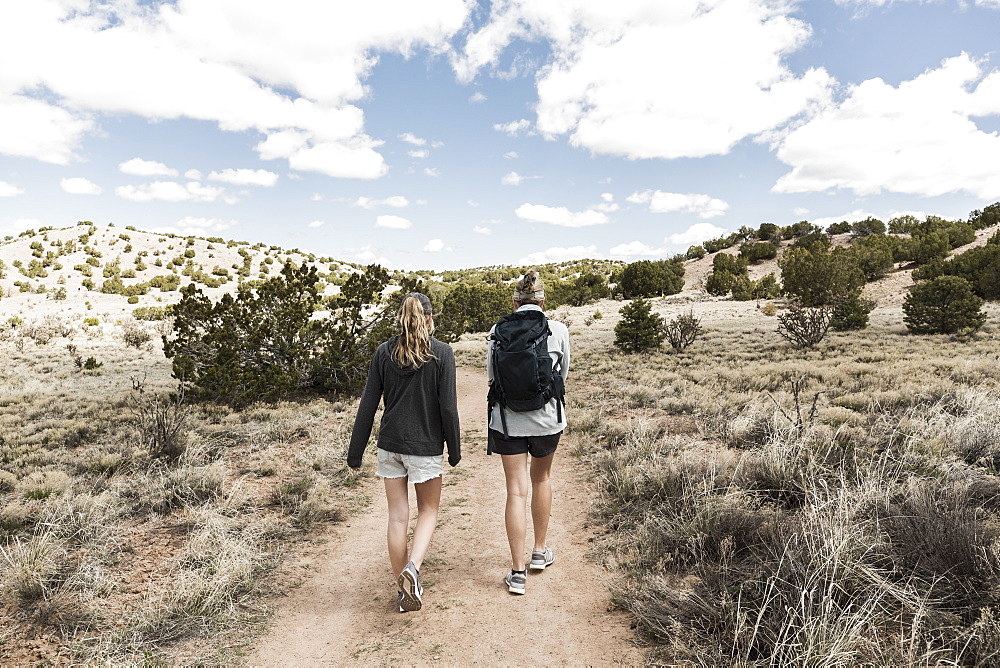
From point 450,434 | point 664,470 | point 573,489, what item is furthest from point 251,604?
point 664,470

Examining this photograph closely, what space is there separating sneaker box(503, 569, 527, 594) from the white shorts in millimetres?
1001

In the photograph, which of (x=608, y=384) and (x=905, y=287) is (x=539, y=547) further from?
(x=905, y=287)

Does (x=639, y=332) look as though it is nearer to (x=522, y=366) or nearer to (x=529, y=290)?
(x=529, y=290)

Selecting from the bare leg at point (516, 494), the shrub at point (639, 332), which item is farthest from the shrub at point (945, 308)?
the bare leg at point (516, 494)

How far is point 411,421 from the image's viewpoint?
11.3ft

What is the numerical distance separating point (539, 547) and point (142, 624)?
2782mm

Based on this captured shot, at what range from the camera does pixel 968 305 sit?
15258 millimetres

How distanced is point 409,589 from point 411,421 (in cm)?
116

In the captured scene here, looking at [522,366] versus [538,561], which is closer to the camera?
[522,366]

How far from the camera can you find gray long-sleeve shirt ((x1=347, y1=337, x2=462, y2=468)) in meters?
3.44

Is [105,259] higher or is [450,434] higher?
[105,259]

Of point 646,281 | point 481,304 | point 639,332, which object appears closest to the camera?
point 639,332

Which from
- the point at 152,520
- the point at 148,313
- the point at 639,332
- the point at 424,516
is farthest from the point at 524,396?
the point at 148,313

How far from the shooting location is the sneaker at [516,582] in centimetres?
371
